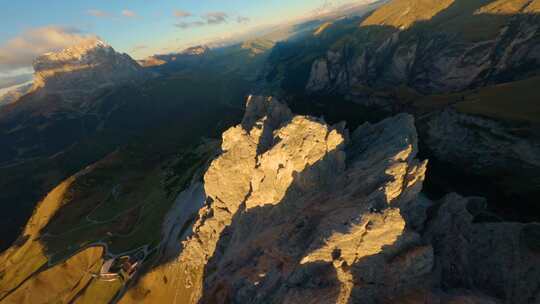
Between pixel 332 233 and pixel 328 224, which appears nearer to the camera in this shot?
pixel 332 233

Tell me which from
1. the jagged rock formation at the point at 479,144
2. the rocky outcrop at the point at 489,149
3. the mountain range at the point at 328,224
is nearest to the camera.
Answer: the mountain range at the point at 328,224

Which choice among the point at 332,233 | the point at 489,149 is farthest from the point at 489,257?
the point at 489,149

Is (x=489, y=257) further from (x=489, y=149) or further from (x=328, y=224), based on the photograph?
(x=489, y=149)

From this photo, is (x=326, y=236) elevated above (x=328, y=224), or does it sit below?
above

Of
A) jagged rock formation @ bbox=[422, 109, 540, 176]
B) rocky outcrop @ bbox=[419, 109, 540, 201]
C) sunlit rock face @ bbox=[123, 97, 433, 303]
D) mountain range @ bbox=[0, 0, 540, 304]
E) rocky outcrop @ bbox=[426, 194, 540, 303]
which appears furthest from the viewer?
jagged rock formation @ bbox=[422, 109, 540, 176]

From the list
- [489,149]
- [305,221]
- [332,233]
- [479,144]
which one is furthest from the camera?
[479,144]

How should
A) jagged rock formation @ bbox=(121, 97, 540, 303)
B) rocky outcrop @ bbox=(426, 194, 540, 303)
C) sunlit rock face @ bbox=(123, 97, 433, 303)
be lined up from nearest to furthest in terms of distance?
rocky outcrop @ bbox=(426, 194, 540, 303) < jagged rock formation @ bbox=(121, 97, 540, 303) < sunlit rock face @ bbox=(123, 97, 433, 303)

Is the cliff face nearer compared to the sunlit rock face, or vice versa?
the cliff face

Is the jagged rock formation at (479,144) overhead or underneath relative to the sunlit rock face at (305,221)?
underneath

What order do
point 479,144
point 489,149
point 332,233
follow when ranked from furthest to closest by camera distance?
point 479,144 → point 489,149 → point 332,233

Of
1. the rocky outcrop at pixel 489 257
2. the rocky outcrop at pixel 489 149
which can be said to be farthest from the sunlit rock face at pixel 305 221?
the rocky outcrop at pixel 489 149

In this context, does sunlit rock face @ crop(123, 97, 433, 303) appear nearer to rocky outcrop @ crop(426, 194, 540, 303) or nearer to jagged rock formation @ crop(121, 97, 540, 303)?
jagged rock formation @ crop(121, 97, 540, 303)

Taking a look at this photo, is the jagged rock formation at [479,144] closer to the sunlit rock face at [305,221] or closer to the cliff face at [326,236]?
the cliff face at [326,236]

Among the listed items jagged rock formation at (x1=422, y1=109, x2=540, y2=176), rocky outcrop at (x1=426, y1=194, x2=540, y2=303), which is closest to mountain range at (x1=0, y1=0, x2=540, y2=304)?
rocky outcrop at (x1=426, y1=194, x2=540, y2=303)
